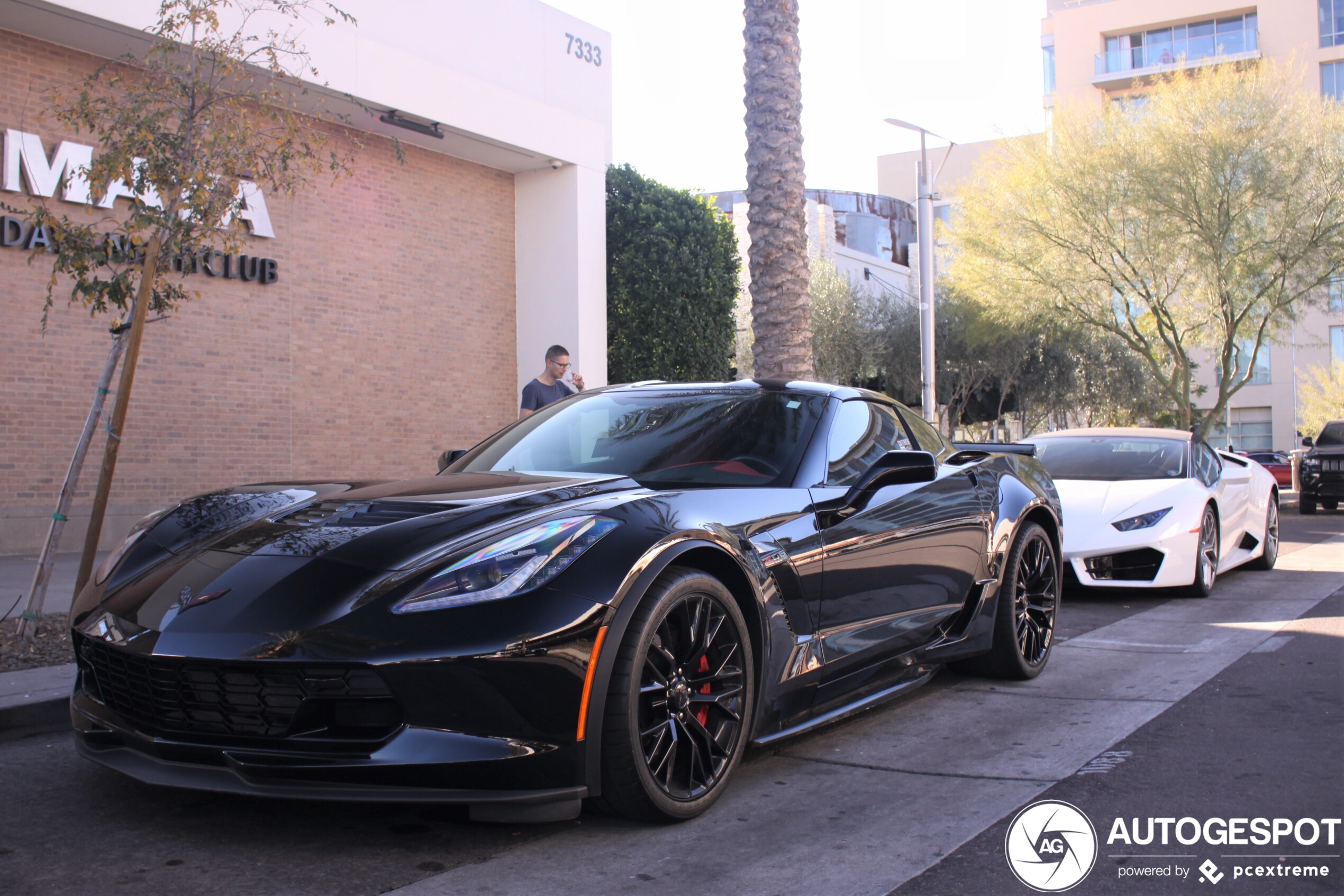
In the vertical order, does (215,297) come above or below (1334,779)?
above

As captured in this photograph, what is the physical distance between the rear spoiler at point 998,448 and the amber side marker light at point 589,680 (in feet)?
10.5

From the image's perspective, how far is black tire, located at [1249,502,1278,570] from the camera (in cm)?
1027

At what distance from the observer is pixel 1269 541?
34.1 feet

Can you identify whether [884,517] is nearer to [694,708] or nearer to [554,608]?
[694,708]

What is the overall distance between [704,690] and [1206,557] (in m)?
6.68

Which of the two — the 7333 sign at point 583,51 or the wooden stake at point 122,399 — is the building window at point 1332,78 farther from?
the wooden stake at point 122,399

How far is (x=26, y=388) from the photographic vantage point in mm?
10406

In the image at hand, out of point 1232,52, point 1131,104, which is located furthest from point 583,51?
point 1232,52

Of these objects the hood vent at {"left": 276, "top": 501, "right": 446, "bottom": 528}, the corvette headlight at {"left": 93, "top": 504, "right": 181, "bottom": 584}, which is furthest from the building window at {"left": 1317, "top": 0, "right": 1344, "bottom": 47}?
the corvette headlight at {"left": 93, "top": 504, "right": 181, "bottom": 584}

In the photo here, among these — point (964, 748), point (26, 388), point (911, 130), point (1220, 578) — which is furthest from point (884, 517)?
point (911, 130)

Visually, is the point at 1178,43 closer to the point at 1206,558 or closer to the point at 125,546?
the point at 1206,558

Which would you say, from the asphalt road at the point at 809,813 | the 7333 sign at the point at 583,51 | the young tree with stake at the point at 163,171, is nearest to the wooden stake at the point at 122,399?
the young tree with stake at the point at 163,171

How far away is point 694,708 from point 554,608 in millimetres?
650

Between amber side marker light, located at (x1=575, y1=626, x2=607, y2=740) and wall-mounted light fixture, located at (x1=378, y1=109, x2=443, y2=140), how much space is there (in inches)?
434
